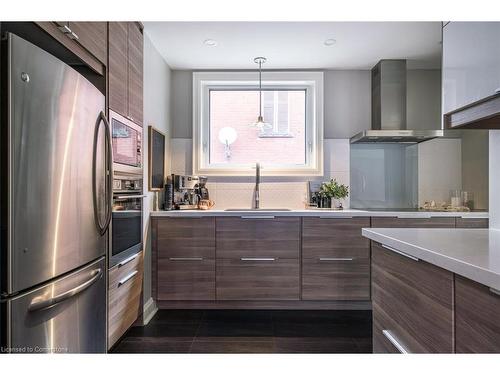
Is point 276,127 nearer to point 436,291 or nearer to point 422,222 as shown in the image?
point 422,222

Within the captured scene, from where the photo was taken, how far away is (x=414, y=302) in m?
1.09

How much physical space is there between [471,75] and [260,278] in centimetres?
211

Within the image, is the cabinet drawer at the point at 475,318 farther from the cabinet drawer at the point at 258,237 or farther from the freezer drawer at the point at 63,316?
the cabinet drawer at the point at 258,237

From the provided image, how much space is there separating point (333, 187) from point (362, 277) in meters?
0.91

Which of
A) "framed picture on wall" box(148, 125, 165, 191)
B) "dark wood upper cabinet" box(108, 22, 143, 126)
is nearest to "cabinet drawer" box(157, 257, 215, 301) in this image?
"framed picture on wall" box(148, 125, 165, 191)

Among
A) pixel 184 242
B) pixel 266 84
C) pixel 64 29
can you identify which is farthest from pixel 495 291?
pixel 266 84

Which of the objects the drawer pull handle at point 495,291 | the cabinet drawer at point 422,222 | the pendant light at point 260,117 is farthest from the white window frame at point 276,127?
the drawer pull handle at point 495,291

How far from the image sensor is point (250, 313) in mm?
2693

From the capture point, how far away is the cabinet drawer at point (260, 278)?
270 centimetres

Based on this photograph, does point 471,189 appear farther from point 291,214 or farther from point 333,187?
point 291,214

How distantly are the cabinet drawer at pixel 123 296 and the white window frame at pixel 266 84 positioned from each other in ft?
4.30

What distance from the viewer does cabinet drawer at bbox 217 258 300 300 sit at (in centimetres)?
270

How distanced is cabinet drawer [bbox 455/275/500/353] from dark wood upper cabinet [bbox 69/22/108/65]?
187 cm

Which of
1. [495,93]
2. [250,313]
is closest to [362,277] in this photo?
[250,313]
